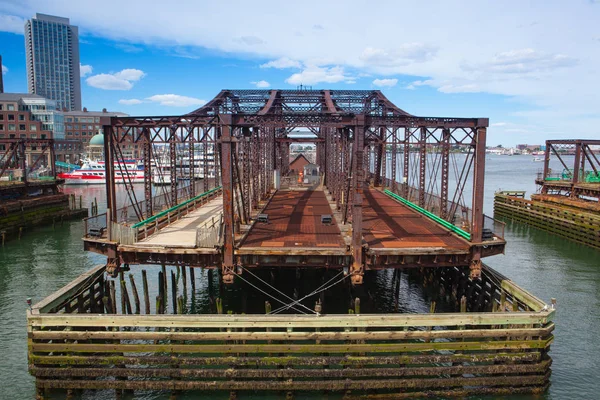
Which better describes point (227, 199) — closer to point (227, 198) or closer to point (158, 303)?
point (227, 198)

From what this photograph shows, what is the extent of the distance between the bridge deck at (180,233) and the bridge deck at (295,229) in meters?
2.81

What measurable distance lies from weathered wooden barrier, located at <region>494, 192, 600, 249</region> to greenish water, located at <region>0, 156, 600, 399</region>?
105 cm

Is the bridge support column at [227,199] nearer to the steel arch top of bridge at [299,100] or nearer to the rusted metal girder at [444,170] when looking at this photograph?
the rusted metal girder at [444,170]

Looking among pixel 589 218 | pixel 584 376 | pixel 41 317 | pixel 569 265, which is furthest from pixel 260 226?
pixel 589 218

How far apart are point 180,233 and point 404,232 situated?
11217 millimetres

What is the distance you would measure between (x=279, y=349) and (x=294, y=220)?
1123 centimetres

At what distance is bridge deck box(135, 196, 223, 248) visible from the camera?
1892cm

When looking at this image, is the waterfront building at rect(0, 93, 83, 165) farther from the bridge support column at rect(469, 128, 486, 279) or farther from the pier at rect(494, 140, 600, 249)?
the bridge support column at rect(469, 128, 486, 279)

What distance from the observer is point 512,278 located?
3003 cm

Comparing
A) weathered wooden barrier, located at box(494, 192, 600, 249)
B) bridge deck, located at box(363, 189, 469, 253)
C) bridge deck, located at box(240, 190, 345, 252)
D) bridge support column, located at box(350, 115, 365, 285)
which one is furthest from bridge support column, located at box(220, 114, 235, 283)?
weathered wooden barrier, located at box(494, 192, 600, 249)

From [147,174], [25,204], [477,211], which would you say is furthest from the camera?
[25,204]

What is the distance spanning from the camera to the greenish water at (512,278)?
55.1 ft

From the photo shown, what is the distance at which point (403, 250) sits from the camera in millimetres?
17562

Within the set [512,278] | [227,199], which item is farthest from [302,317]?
[512,278]
